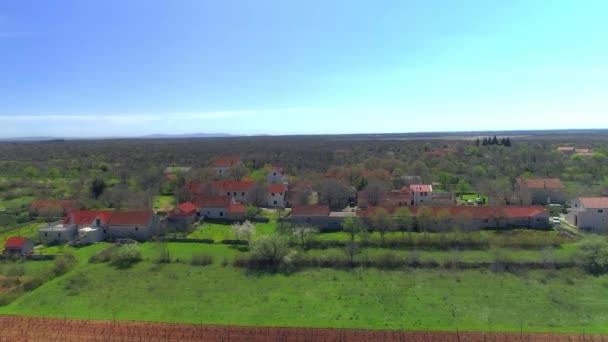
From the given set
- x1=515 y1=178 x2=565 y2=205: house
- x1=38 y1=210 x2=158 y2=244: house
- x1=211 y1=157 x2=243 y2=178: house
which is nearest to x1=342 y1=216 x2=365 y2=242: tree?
x1=38 y1=210 x2=158 y2=244: house

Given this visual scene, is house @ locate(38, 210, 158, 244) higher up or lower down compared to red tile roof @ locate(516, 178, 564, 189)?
lower down

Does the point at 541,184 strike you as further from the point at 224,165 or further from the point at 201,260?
the point at 224,165

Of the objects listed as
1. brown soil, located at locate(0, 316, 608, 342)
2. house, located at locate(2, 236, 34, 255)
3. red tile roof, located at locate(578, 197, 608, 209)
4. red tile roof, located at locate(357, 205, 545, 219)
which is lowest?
brown soil, located at locate(0, 316, 608, 342)

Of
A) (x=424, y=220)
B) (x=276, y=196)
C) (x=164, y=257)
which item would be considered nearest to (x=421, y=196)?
(x=424, y=220)

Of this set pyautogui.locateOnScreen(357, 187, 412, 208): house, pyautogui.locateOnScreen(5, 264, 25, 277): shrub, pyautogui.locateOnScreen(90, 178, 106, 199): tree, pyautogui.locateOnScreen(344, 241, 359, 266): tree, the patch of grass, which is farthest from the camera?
pyautogui.locateOnScreen(90, 178, 106, 199): tree

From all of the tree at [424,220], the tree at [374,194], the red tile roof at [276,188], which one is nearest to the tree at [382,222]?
the tree at [424,220]

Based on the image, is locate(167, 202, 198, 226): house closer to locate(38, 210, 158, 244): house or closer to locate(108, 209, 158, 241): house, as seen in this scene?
locate(38, 210, 158, 244): house
